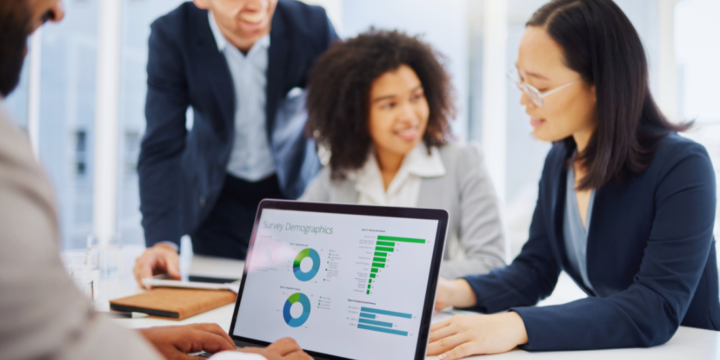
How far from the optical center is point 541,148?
11.0 feet

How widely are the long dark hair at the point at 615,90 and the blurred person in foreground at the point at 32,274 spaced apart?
1.01 meters

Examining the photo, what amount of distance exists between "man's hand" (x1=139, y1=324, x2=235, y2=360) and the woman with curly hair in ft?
3.12

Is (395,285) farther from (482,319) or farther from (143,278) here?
(143,278)

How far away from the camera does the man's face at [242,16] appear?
1.68m

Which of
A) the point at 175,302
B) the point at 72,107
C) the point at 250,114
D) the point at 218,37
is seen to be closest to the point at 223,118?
the point at 250,114

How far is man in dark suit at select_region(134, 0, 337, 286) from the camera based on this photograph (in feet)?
6.07

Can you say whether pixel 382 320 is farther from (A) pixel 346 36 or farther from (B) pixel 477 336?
(A) pixel 346 36

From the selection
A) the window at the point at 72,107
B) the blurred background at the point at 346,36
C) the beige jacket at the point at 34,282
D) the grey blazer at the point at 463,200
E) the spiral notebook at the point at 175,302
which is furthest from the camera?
the window at the point at 72,107

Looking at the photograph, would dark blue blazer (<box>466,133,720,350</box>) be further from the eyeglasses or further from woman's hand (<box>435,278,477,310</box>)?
the eyeglasses

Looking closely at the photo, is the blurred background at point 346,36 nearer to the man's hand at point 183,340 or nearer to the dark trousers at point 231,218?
the dark trousers at point 231,218

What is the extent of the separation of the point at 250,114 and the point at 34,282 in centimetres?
169

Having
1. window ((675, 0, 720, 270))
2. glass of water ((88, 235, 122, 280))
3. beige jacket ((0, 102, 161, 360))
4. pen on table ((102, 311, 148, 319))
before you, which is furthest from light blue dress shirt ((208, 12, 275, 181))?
window ((675, 0, 720, 270))

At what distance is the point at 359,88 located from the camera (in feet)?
5.99

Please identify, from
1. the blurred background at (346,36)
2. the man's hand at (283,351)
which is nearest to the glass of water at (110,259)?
the man's hand at (283,351)
